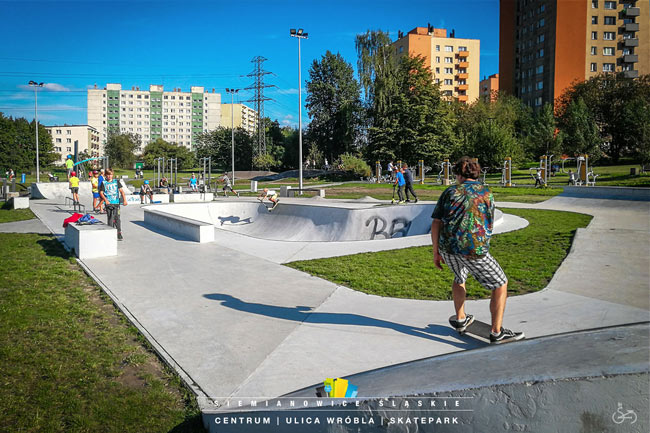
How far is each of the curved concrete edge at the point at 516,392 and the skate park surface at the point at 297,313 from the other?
584mm

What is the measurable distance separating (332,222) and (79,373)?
11.4m

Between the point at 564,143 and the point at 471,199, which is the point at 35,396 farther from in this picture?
the point at 564,143

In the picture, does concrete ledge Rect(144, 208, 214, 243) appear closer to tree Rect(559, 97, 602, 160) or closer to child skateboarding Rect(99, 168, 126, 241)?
child skateboarding Rect(99, 168, 126, 241)

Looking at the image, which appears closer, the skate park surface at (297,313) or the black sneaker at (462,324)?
the skate park surface at (297,313)

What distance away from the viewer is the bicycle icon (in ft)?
6.08

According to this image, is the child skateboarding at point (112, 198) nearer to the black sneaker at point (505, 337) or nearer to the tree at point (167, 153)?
the black sneaker at point (505, 337)

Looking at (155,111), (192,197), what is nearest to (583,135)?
(192,197)

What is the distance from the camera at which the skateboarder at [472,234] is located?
13.1 ft

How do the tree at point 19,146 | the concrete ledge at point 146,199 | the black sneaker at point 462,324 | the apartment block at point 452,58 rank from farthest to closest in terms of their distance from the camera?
the apartment block at point 452,58 → the tree at point 19,146 → the concrete ledge at point 146,199 → the black sneaker at point 462,324

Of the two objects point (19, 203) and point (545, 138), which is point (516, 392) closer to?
point (19, 203)

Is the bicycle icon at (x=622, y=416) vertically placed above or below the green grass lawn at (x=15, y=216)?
above

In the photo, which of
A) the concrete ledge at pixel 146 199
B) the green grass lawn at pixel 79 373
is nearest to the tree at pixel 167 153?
the concrete ledge at pixel 146 199

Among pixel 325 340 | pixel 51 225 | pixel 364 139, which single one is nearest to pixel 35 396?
pixel 325 340

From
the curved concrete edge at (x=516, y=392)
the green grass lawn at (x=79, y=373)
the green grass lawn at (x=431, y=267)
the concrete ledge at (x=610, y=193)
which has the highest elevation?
the concrete ledge at (x=610, y=193)
